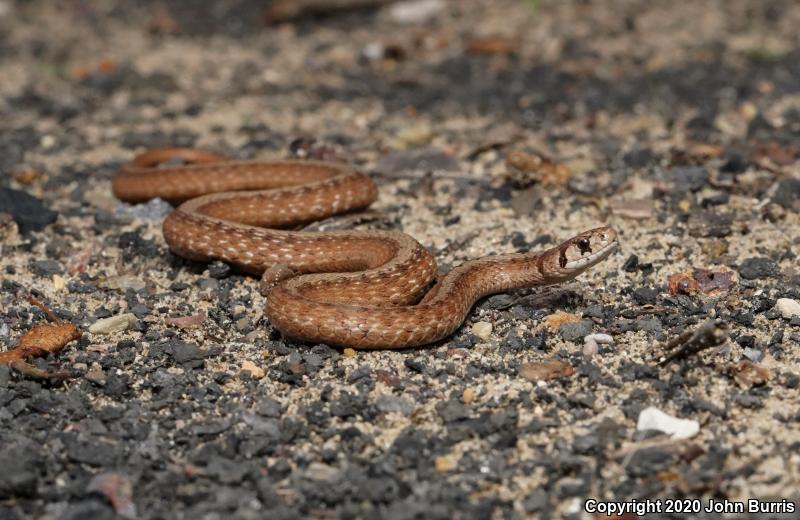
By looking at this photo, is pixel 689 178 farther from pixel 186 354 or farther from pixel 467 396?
pixel 186 354

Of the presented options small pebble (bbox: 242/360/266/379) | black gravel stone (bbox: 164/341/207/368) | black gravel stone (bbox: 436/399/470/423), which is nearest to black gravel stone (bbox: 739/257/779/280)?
black gravel stone (bbox: 436/399/470/423)

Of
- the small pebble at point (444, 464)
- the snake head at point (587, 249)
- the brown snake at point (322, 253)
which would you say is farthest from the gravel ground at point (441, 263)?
the snake head at point (587, 249)

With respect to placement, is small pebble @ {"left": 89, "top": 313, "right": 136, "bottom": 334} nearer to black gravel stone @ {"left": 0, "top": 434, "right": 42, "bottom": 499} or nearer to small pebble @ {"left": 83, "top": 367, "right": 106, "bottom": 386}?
small pebble @ {"left": 83, "top": 367, "right": 106, "bottom": 386}

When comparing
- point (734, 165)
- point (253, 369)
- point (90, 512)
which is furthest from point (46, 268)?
point (734, 165)


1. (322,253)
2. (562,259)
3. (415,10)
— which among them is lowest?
(322,253)

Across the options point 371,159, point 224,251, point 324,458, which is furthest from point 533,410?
point 371,159

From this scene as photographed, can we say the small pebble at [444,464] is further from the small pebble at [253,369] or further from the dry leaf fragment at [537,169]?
the dry leaf fragment at [537,169]
